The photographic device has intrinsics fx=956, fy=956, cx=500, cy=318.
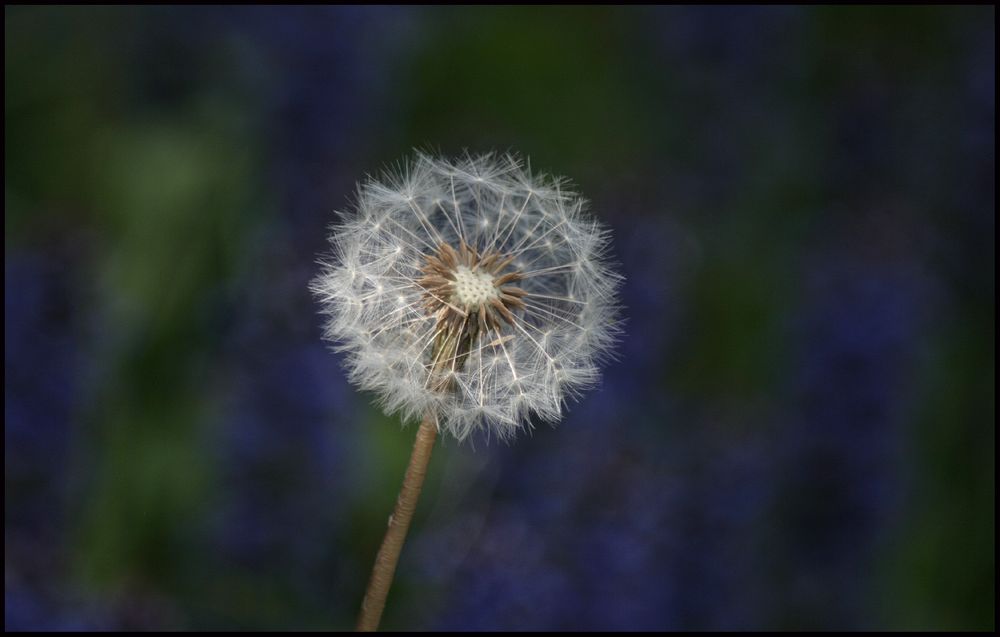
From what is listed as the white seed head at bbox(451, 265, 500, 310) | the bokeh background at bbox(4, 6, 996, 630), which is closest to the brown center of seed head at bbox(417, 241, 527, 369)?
the white seed head at bbox(451, 265, 500, 310)

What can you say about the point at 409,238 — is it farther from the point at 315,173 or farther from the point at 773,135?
the point at 773,135

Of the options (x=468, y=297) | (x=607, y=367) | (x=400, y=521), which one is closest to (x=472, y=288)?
(x=468, y=297)

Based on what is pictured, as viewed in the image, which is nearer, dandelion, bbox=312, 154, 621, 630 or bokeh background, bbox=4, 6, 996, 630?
dandelion, bbox=312, 154, 621, 630

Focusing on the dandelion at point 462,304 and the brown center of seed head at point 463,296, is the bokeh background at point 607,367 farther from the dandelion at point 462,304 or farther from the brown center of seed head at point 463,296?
the brown center of seed head at point 463,296

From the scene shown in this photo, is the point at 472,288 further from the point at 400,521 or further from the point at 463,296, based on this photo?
the point at 400,521

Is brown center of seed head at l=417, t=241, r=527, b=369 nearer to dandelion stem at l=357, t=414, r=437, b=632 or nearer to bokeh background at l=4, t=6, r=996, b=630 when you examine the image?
dandelion stem at l=357, t=414, r=437, b=632

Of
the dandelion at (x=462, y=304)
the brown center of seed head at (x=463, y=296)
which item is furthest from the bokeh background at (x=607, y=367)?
the brown center of seed head at (x=463, y=296)
